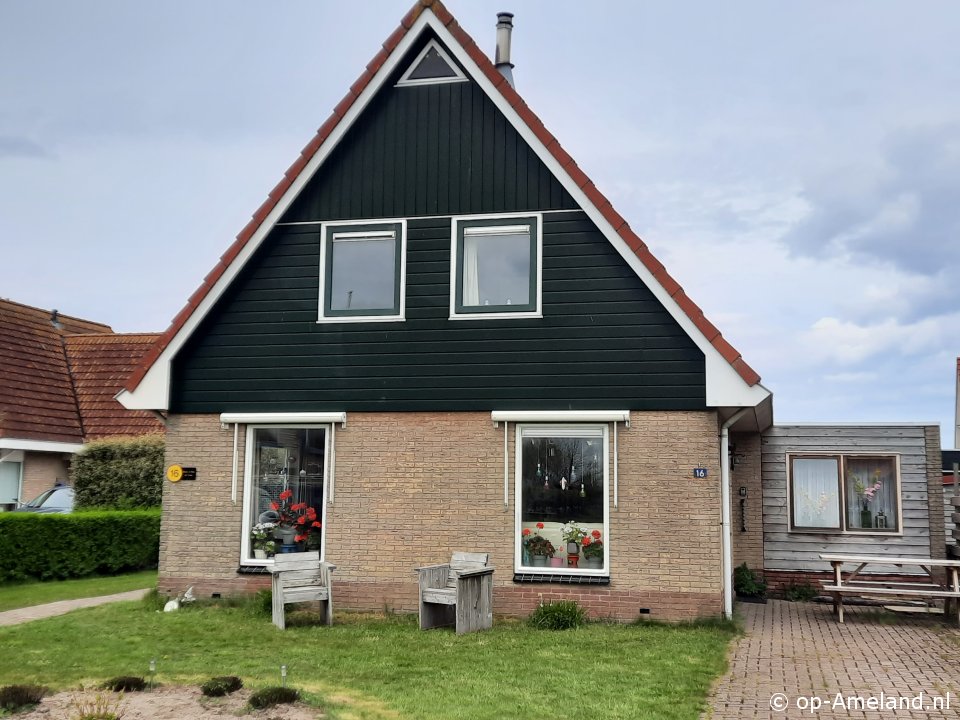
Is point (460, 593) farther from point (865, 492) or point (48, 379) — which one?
point (48, 379)

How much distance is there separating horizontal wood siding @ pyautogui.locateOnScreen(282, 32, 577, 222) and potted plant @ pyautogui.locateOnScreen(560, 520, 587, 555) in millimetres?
4350

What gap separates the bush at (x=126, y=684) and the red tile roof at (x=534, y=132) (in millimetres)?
6439

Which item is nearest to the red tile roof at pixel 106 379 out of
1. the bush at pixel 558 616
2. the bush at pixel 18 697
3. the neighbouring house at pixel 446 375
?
the neighbouring house at pixel 446 375

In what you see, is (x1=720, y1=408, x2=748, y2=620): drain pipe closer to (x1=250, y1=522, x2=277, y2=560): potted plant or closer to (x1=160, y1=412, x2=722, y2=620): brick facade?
(x1=160, y1=412, x2=722, y2=620): brick facade

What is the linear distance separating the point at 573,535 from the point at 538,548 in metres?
0.51

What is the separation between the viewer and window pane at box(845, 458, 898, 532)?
17281 millimetres

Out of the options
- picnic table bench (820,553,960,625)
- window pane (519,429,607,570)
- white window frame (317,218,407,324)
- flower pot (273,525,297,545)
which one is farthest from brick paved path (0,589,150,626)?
picnic table bench (820,553,960,625)

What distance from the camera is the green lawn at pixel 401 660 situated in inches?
333

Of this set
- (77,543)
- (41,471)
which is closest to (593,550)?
(77,543)

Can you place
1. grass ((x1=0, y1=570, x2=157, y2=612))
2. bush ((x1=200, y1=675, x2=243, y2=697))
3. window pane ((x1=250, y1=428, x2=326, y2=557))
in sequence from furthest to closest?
grass ((x1=0, y1=570, x2=157, y2=612)) < window pane ((x1=250, y1=428, x2=326, y2=557)) < bush ((x1=200, y1=675, x2=243, y2=697))

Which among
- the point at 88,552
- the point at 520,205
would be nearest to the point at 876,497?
the point at 520,205

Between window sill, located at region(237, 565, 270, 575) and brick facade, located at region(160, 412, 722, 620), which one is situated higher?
brick facade, located at region(160, 412, 722, 620)

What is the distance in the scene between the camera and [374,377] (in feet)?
46.3

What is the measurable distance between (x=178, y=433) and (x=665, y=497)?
7.16 metres
